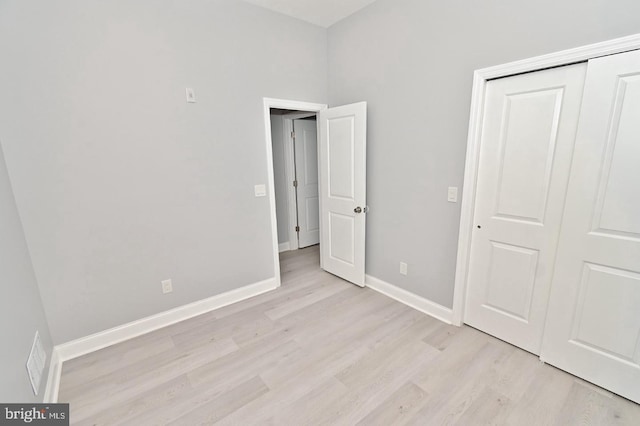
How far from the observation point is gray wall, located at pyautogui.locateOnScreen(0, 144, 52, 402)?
1251 millimetres

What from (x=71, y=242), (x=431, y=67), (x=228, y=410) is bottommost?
(x=228, y=410)

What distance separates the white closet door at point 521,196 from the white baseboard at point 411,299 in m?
0.27

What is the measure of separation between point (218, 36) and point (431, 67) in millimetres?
1859

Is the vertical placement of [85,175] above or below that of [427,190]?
above

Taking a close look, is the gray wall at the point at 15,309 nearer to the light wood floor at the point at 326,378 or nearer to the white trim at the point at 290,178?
the light wood floor at the point at 326,378

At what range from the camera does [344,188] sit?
10.1ft

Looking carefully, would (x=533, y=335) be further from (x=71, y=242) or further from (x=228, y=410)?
(x=71, y=242)

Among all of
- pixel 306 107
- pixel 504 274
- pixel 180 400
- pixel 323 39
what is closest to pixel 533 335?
pixel 504 274

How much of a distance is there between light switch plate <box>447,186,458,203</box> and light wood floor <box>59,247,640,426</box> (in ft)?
3.58

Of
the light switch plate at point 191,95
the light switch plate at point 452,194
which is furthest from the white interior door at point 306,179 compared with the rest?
the light switch plate at point 452,194

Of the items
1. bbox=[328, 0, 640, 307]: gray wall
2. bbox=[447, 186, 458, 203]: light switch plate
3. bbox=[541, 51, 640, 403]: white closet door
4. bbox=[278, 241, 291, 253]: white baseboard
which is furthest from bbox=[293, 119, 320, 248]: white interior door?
bbox=[541, 51, 640, 403]: white closet door

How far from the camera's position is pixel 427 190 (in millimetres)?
2490

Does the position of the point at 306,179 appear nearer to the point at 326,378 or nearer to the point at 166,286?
the point at 166,286

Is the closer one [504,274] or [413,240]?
[504,274]
